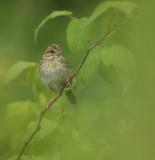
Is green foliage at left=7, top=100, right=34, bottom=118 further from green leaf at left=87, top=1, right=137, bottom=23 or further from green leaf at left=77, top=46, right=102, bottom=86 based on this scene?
green leaf at left=87, top=1, right=137, bottom=23

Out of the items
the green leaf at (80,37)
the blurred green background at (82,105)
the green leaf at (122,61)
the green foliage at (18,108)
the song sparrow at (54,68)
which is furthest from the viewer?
the song sparrow at (54,68)

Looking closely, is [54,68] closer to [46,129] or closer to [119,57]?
[46,129]

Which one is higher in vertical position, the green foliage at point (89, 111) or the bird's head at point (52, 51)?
the green foliage at point (89, 111)

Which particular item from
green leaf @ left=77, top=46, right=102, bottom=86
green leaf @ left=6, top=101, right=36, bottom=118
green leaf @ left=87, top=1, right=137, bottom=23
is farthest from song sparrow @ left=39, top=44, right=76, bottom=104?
green leaf @ left=87, top=1, right=137, bottom=23

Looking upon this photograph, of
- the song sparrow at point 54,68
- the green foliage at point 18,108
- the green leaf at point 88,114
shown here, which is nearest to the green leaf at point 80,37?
the green leaf at point 88,114

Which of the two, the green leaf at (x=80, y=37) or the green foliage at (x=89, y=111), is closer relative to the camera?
the green foliage at (x=89, y=111)

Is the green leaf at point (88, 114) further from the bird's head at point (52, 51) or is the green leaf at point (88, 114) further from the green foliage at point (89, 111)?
the bird's head at point (52, 51)

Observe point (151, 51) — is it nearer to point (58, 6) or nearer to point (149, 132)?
point (149, 132)

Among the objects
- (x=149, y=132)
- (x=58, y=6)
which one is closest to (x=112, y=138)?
(x=149, y=132)
